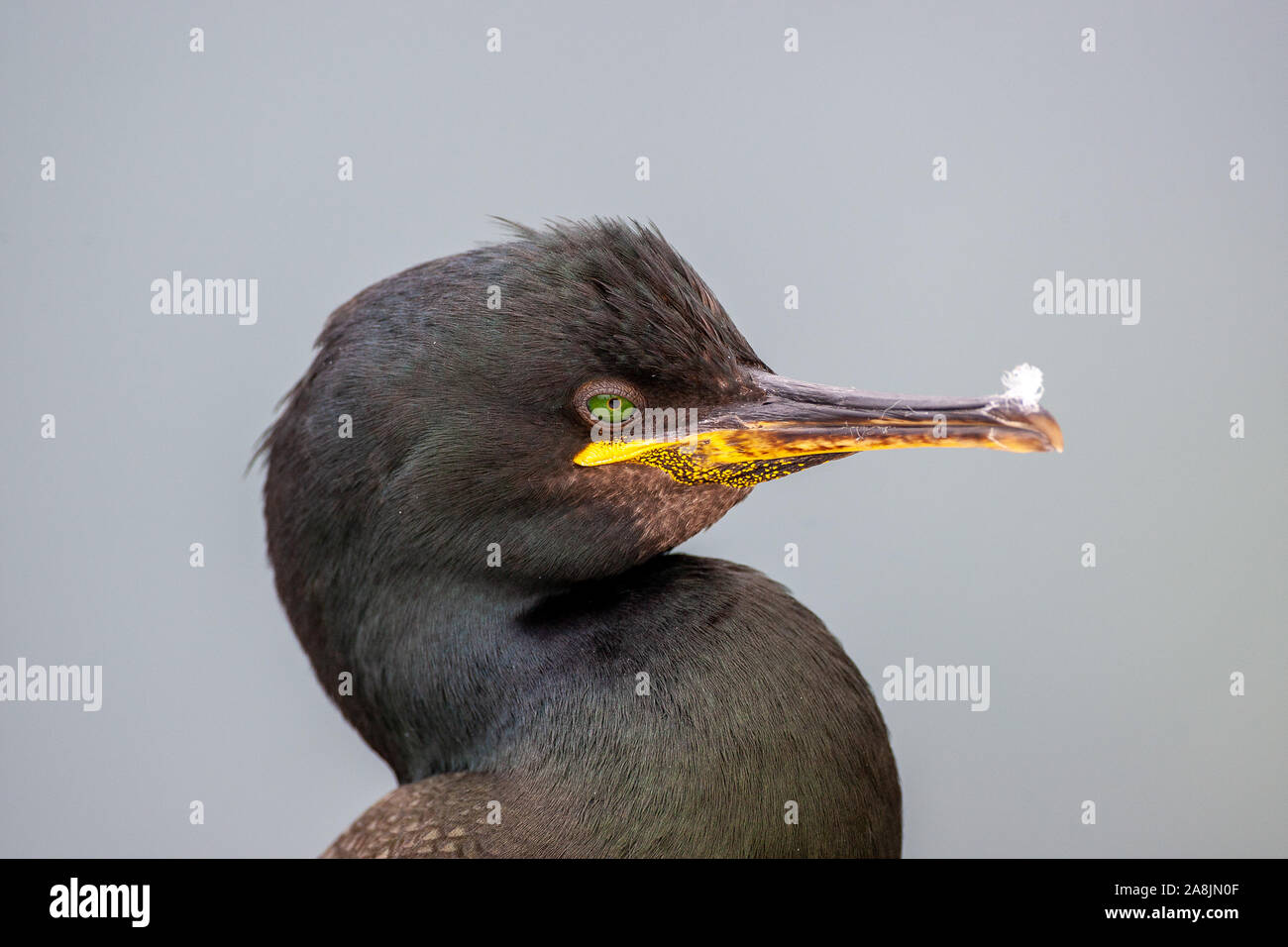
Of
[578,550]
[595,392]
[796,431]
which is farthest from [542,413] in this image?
[796,431]

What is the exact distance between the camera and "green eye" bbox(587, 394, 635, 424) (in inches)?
99.4

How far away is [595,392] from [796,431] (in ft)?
1.37

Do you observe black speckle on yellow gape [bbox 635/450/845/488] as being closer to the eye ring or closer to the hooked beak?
the hooked beak

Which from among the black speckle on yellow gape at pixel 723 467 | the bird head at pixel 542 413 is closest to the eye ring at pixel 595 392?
the bird head at pixel 542 413

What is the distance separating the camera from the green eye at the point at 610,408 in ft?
8.29

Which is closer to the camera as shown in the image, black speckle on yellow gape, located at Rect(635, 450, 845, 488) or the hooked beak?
the hooked beak

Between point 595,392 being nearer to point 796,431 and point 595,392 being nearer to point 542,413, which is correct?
point 542,413

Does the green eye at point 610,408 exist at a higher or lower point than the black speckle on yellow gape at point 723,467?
higher

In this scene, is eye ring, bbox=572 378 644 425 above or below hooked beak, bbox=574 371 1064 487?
above

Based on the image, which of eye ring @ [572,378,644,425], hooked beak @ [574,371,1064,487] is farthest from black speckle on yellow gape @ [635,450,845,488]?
eye ring @ [572,378,644,425]

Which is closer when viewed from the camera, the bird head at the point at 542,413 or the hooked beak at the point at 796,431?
the hooked beak at the point at 796,431

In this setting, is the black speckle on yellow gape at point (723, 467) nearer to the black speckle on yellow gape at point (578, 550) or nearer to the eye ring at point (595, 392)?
the black speckle on yellow gape at point (578, 550)

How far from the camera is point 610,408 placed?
2.53m

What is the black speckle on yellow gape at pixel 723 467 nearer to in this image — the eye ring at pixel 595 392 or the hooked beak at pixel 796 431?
the hooked beak at pixel 796 431
